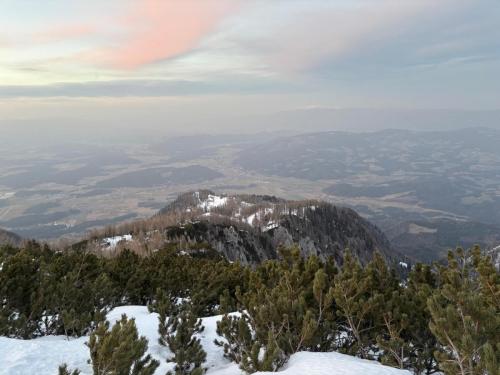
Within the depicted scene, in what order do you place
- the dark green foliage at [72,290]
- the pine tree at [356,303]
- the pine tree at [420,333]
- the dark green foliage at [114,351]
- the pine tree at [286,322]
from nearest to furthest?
the dark green foliage at [114,351] → the pine tree at [286,322] → the pine tree at [420,333] → the pine tree at [356,303] → the dark green foliage at [72,290]

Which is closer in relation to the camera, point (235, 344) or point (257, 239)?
point (235, 344)

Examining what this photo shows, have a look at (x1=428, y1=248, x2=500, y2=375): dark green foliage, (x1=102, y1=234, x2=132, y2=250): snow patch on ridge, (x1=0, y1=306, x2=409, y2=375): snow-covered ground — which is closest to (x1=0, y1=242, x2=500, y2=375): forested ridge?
(x1=428, y1=248, x2=500, y2=375): dark green foliage

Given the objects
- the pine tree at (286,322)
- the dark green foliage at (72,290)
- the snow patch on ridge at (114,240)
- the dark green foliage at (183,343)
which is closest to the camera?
the pine tree at (286,322)

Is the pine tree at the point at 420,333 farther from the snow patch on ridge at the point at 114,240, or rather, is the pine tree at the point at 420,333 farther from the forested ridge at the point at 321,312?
the snow patch on ridge at the point at 114,240

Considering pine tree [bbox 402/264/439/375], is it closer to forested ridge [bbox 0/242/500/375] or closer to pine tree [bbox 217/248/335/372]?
forested ridge [bbox 0/242/500/375]

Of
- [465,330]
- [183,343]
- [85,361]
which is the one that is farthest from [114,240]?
[465,330]

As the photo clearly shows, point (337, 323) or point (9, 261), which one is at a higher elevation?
point (9, 261)

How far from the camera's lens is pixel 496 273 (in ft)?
43.8

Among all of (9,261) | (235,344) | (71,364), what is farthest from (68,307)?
(235,344)

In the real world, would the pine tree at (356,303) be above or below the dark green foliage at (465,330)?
below

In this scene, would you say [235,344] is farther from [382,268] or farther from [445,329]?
[445,329]

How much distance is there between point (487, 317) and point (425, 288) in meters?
5.78

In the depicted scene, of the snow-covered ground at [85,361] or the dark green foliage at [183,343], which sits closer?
the snow-covered ground at [85,361]

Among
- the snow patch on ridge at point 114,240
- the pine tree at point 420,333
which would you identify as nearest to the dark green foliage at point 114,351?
the pine tree at point 420,333
